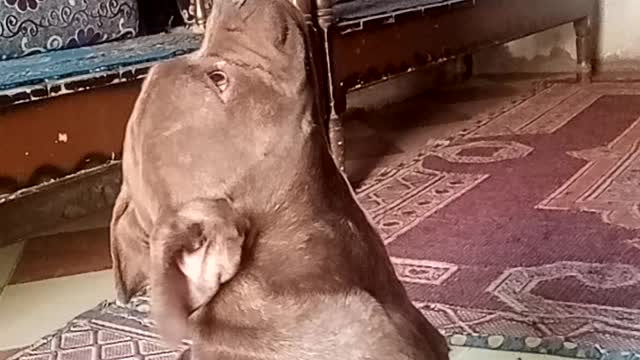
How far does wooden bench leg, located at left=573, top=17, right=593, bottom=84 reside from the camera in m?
3.41

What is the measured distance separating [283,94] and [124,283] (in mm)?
210

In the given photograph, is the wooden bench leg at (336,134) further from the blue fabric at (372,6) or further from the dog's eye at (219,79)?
the dog's eye at (219,79)

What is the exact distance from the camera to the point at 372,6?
8.37ft

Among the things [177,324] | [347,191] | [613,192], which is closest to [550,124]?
[613,192]

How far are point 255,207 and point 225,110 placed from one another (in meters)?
0.07

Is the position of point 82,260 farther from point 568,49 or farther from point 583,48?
point 568,49

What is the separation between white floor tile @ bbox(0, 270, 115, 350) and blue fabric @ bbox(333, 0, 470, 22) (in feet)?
2.54

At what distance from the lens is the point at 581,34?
11.2 feet

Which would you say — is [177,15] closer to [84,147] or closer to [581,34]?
[84,147]

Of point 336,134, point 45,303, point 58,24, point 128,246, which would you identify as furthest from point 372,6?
point 128,246

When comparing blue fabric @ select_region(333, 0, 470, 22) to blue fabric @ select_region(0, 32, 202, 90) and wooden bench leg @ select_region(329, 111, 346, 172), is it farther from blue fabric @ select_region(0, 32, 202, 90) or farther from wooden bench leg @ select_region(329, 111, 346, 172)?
blue fabric @ select_region(0, 32, 202, 90)

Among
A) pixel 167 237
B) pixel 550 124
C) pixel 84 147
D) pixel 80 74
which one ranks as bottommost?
pixel 550 124

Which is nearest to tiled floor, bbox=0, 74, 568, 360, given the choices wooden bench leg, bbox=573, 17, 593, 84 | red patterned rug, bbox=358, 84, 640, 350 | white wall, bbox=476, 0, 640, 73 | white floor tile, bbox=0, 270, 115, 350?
white floor tile, bbox=0, 270, 115, 350

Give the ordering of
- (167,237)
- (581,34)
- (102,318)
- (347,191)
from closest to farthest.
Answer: (167,237) < (347,191) < (102,318) < (581,34)
